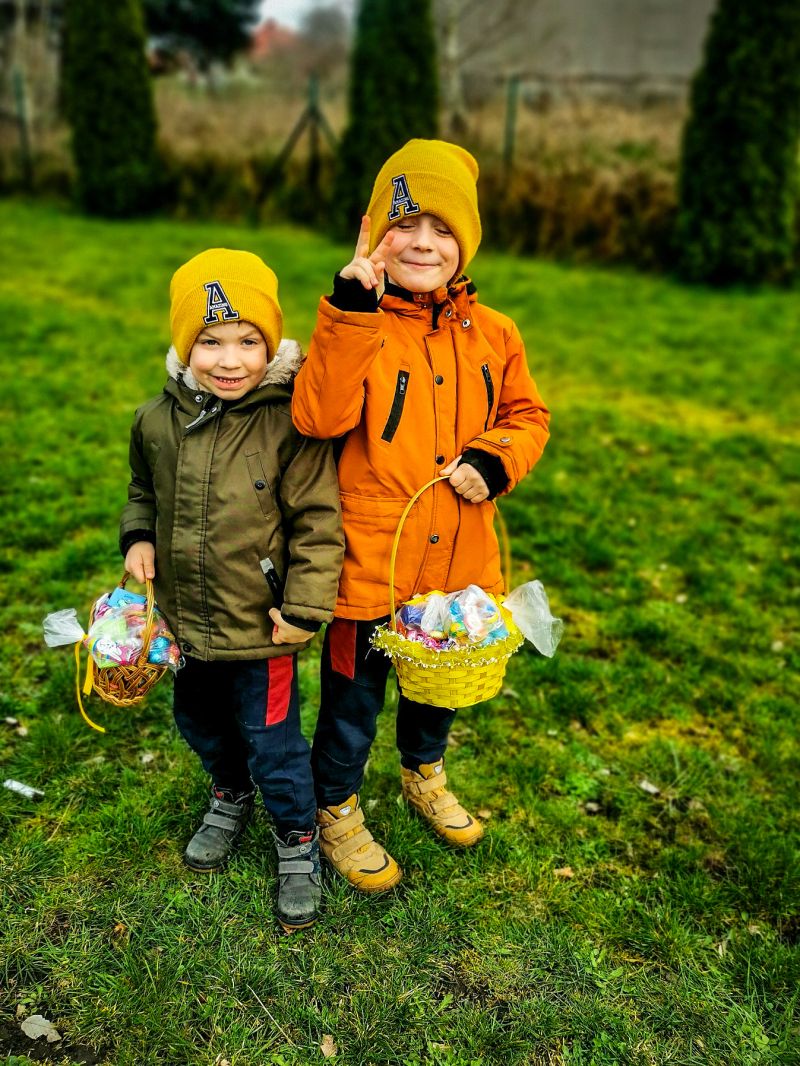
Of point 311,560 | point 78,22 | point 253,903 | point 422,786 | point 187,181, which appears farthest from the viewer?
point 187,181

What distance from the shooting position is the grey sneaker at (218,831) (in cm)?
252

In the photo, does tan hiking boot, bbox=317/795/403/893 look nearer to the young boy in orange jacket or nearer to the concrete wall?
the young boy in orange jacket

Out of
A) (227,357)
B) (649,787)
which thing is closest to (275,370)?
(227,357)

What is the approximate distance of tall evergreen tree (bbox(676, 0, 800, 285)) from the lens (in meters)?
8.92

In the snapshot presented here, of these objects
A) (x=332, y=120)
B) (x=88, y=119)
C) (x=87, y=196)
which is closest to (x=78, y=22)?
(x=88, y=119)

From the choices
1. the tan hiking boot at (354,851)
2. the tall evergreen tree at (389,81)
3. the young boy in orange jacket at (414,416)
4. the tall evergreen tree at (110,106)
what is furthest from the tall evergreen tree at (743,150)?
the tan hiking boot at (354,851)

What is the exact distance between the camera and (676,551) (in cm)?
453

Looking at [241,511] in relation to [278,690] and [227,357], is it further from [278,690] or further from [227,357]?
[278,690]

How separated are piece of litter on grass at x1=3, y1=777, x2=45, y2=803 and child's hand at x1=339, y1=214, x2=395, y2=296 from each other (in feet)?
6.27

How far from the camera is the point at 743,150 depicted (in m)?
9.17

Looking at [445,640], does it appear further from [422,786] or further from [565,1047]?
[565,1047]

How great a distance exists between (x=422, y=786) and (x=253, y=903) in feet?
2.04

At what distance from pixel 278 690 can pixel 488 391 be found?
0.97 metres

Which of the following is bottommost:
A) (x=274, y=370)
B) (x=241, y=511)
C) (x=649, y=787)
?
(x=649, y=787)
